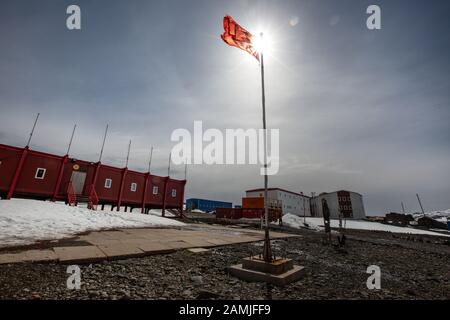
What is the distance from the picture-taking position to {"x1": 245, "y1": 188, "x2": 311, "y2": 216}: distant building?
4912cm

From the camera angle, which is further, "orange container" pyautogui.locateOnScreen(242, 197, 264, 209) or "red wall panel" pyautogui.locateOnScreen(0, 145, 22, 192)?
"orange container" pyautogui.locateOnScreen(242, 197, 264, 209)

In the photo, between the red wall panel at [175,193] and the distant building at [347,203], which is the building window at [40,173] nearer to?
the red wall panel at [175,193]

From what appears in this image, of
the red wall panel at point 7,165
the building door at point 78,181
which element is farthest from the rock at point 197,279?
the building door at point 78,181

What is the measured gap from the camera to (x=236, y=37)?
7281 millimetres

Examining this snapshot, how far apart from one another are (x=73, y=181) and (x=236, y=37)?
70.6ft

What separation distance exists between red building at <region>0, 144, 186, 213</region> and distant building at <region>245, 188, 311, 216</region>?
27.1m

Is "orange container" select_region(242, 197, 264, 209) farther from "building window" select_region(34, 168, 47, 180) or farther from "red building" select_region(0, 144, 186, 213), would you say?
"building window" select_region(34, 168, 47, 180)

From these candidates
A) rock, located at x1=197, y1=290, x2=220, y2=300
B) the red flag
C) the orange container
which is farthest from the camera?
the orange container

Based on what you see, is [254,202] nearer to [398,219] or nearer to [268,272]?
[398,219]

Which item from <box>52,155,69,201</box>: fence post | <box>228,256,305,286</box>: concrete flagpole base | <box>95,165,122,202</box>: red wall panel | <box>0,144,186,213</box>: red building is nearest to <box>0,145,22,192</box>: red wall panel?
<box>0,144,186,213</box>: red building
